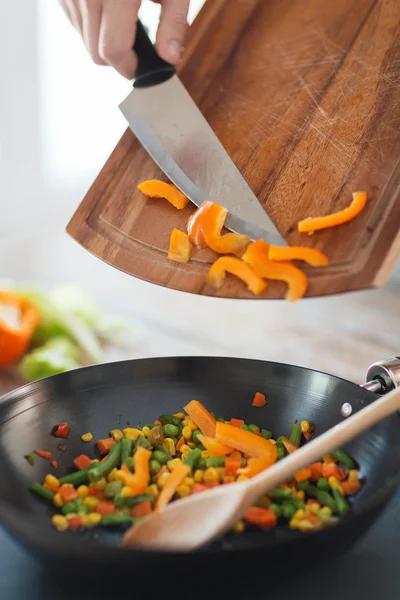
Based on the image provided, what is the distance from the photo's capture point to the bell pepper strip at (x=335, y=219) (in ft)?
4.30

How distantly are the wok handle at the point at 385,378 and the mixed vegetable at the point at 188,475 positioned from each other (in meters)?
0.13

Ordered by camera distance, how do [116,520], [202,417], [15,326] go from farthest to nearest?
[15,326], [202,417], [116,520]

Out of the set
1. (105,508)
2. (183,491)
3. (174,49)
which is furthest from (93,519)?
(174,49)

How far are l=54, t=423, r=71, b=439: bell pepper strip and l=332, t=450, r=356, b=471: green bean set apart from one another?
44 cm

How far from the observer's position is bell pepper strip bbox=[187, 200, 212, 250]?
134 cm

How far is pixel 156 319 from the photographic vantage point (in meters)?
2.23

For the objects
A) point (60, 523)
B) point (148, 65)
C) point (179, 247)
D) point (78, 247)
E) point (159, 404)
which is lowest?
point (78, 247)

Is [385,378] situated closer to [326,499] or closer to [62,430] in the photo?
[326,499]

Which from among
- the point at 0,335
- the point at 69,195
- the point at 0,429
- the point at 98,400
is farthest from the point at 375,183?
the point at 69,195

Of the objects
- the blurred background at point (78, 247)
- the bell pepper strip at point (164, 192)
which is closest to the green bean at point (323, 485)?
the bell pepper strip at point (164, 192)

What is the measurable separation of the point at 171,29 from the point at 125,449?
2.75 feet

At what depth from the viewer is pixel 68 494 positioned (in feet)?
3.76

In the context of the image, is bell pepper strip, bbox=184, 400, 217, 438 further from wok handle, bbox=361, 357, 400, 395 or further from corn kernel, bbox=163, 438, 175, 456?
wok handle, bbox=361, 357, 400, 395

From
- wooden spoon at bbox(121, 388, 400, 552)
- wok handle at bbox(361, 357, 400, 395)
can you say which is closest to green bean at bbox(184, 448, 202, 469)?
wooden spoon at bbox(121, 388, 400, 552)
